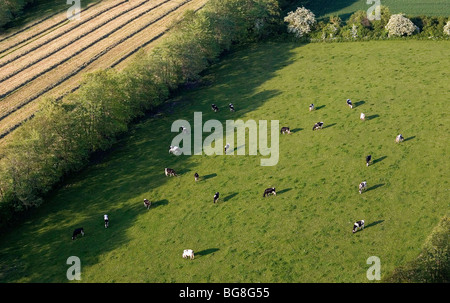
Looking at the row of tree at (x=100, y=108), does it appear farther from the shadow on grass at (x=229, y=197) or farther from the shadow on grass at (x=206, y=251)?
the shadow on grass at (x=206, y=251)

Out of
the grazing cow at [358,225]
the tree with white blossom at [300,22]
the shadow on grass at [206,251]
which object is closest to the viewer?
the grazing cow at [358,225]

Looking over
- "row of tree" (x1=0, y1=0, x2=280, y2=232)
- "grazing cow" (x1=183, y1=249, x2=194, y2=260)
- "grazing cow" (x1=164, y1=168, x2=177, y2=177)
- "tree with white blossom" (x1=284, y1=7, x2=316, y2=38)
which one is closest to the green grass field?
"grazing cow" (x1=183, y1=249, x2=194, y2=260)

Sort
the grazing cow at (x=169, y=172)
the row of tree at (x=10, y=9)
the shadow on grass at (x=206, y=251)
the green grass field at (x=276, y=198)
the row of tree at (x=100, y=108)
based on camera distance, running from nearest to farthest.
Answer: the green grass field at (x=276, y=198), the shadow on grass at (x=206, y=251), the row of tree at (x=100, y=108), the grazing cow at (x=169, y=172), the row of tree at (x=10, y=9)

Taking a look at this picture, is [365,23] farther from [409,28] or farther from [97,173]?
[97,173]

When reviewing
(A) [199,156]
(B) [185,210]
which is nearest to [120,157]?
(A) [199,156]

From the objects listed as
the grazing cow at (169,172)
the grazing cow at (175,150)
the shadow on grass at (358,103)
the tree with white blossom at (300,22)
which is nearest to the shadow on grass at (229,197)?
the grazing cow at (169,172)

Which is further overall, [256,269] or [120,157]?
[120,157]

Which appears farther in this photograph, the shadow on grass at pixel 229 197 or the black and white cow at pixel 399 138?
the black and white cow at pixel 399 138

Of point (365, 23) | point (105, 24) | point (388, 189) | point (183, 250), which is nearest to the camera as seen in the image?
point (183, 250)
